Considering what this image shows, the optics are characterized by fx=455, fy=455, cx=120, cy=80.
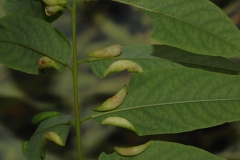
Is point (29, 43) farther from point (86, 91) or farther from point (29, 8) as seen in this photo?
point (86, 91)

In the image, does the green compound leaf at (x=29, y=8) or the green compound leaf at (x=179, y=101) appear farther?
the green compound leaf at (x=29, y=8)

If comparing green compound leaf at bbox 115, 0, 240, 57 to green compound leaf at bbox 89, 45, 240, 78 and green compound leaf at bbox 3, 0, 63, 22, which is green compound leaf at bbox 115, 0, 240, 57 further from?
green compound leaf at bbox 3, 0, 63, 22

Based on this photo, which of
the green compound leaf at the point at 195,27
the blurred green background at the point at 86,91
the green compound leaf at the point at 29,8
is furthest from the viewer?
the blurred green background at the point at 86,91

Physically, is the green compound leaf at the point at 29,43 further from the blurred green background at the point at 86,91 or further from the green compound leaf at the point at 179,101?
the blurred green background at the point at 86,91

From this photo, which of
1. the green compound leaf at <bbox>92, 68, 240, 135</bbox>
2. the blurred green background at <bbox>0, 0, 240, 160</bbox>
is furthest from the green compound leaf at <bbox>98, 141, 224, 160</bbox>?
the blurred green background at <bbox>0, 0, 240, 160</bbox>

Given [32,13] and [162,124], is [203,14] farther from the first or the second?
[32,13]

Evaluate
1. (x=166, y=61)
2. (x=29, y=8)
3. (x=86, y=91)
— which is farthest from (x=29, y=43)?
(x=86, y=91)

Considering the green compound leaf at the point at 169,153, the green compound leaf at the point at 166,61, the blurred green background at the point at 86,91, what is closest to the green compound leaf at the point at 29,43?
the green compound leaf at the point at 166,61

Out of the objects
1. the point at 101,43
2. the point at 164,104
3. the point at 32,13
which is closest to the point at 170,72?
the point at 164,104
